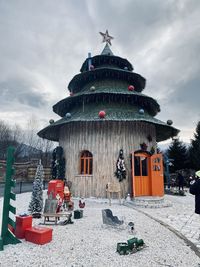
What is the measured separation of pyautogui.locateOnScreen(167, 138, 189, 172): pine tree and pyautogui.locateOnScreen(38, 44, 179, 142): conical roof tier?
13523mm

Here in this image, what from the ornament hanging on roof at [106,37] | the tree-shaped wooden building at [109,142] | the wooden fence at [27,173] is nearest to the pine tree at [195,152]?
the tree-shaped wooden building at [109,142]

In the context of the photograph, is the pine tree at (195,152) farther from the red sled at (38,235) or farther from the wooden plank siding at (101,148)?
the red sled at (38,235)

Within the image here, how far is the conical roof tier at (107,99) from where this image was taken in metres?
14.5

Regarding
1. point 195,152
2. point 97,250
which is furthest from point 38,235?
point 195,152

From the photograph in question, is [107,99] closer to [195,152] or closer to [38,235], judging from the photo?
[38,235]

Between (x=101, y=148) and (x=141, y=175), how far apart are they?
319cm

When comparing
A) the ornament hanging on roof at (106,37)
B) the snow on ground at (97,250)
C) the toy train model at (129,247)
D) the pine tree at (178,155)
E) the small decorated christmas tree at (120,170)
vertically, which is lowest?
the snow on ground at (97,250)

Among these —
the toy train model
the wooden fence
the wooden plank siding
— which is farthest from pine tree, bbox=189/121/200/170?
the toy train model

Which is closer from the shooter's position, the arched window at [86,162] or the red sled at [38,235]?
the red sled at [38,235]

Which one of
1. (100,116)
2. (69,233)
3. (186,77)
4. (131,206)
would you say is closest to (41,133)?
(100,116)

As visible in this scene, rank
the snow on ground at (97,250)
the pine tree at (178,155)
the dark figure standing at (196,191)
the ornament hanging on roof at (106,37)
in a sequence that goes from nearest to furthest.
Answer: the snow on ground at (97,250) → the dark figure standing at (196,191) → the ornament hanging on roof at (106,37) → the pine tree at (178,155)

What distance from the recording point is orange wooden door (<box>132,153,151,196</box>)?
1384 cm

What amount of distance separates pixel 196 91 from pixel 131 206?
13.8 m

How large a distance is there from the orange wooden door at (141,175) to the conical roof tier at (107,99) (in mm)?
2512
